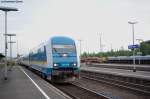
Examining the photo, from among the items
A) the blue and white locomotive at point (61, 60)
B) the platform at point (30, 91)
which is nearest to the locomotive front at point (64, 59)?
the blue and white locomotive at point (61, 60)

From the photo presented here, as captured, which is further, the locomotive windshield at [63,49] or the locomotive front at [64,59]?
Result: the locomotive windshield at [63,49]

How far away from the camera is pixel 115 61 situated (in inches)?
3172

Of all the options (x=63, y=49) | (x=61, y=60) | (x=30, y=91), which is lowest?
(x=30, y=91)

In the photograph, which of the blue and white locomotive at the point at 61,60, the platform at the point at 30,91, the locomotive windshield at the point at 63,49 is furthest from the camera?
the locomotive windshield at the point at 63,49

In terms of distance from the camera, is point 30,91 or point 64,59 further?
point 64,59

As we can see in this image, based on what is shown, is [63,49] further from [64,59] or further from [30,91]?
[30,91]

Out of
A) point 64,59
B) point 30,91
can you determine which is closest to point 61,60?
point 64,59

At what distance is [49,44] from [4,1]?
4.81 m

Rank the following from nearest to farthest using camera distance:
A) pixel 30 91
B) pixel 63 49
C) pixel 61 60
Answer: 1. pixel 30 91
2. pixel 61 60
3. pixel 63 49

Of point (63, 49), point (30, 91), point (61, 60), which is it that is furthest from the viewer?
point (63, 49)

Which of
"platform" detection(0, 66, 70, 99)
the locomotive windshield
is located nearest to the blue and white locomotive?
the locomotive windshield

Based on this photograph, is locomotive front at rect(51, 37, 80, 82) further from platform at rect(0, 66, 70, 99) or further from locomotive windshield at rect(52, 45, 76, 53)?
platform at rect(0, 66, 70, 99)

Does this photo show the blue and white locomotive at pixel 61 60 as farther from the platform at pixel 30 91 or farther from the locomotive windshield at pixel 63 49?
the platform at pixel 30 91

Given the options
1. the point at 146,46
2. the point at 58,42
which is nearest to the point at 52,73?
the point at 58,42
